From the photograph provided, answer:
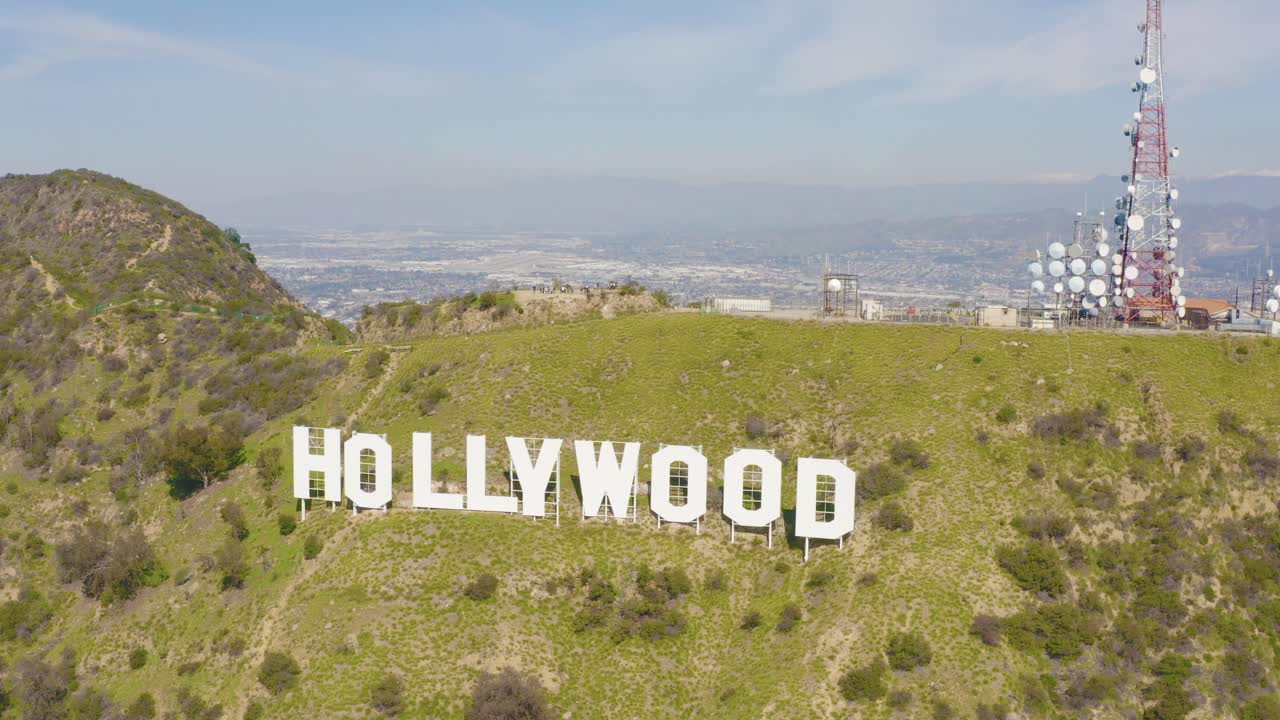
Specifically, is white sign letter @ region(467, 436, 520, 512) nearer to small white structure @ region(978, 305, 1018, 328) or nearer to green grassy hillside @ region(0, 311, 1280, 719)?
green grassy hillside @ region(0, 311, 1280, 719)

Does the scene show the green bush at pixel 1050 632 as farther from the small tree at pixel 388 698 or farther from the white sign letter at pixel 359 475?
the white sign letter at pixel 359 475

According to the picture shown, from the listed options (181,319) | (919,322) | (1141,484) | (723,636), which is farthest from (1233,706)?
(181,319)

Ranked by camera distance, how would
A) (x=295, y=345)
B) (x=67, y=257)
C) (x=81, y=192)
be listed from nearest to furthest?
(x=295, y=345)
(x=67, y=257)
(x=81, y=192)

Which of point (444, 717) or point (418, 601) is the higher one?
point (418, 601)

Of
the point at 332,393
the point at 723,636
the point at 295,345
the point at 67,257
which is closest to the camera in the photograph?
A: the point at 723,636

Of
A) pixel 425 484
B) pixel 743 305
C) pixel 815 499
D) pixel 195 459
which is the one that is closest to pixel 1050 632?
pixel 815 499

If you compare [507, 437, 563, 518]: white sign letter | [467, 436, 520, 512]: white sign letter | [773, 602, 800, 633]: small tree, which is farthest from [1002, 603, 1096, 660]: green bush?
[467, 436, 520, 512]: white sign letter

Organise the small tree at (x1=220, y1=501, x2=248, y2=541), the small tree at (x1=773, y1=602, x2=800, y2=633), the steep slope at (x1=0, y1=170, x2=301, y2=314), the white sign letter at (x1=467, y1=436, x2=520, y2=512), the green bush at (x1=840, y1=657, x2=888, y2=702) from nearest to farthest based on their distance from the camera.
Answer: the green bush at (x1=840, y1=657, x2=888, y2=702)
the small tree at (x1=773, y1=602, x2=800, y2=633)
the white sign letter at (x1=467, y1=436, x2=520, y2=512)
the small tree at (x1=220, y1=501, x2=248, y2=541)
the steep slope at (x1=0, y1=170, x2=301, y2=314)

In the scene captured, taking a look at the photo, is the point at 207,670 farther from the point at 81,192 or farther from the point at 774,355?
the point at 81,192
